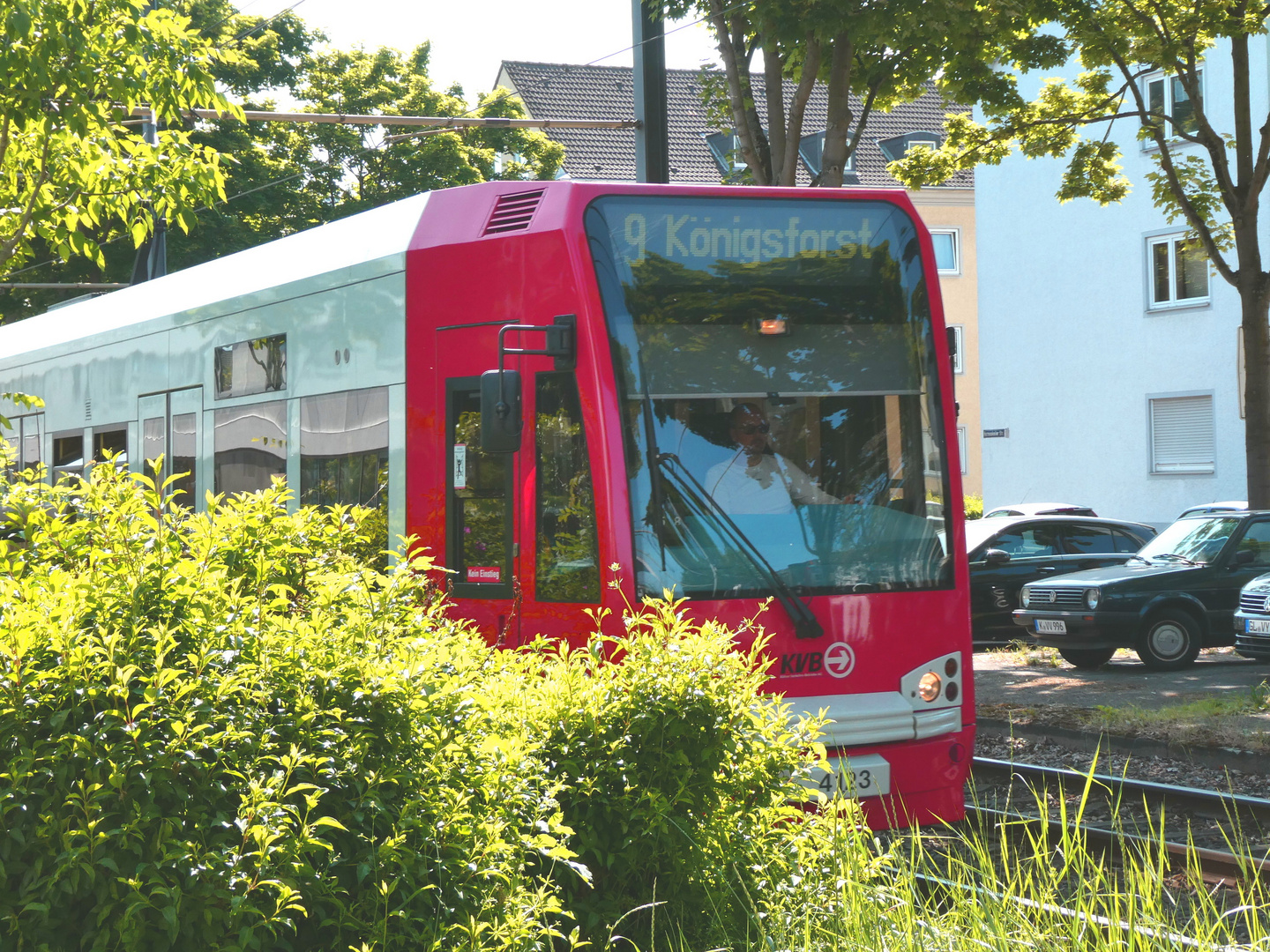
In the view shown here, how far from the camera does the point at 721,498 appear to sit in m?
6.36

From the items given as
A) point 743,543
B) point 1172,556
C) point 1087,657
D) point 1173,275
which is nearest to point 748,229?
point 743,543

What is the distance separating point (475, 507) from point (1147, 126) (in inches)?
522

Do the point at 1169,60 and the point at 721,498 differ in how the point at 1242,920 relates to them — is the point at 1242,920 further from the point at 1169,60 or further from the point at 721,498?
the point at 1169,60

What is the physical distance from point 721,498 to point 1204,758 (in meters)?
5.10

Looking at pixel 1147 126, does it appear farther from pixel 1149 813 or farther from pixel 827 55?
pixel 1149 813

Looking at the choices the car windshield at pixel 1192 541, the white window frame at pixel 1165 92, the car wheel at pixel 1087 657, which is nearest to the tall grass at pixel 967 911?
the car wheel at pixel 1087 657

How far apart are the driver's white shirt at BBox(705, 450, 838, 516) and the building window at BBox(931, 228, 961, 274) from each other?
35819 millimetres

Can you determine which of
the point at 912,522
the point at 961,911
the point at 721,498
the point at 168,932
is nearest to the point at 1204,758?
the point at 912,522

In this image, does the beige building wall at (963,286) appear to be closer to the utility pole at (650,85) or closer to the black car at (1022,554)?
the black car at (1022,554)

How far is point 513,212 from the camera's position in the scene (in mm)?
6953

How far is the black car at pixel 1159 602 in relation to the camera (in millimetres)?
14859

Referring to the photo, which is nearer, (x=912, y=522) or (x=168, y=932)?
(x=168, y=932)

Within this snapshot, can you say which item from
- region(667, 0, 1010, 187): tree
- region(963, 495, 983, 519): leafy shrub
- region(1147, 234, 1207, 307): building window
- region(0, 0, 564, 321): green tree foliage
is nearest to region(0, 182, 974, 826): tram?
region(667, 0, 1010, 187): tree

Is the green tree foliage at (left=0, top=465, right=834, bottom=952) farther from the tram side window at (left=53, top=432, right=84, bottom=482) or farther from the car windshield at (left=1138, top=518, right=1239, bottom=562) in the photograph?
the car windshield at (left=1138, top=518, right=1239, bottom=562)
